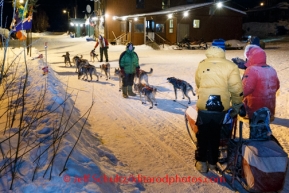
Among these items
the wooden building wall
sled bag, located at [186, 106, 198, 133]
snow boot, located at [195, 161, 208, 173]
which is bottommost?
snow boot, located at [195, 161, 208, 173]

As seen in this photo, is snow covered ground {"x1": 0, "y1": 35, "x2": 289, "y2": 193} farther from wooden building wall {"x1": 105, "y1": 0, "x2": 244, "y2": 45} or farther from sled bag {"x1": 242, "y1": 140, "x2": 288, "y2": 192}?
wooden building wall {"x1": 105, "y1": 0, "x2": 244, "y2": 45}

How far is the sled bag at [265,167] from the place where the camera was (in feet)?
12.4

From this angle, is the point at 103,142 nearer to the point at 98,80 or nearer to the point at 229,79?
the point at 229,79

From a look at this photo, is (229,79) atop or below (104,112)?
atop

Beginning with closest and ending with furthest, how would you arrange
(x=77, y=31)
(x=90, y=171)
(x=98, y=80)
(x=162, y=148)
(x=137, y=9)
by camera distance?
1. (x=90, y=171)
2. (x=162, y=148)
3. (x=98, y=80)
4. (x=137, y=9)
5. (x=77, y=31)

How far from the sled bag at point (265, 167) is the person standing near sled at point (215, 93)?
63 centimetres

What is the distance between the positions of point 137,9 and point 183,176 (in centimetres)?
3589

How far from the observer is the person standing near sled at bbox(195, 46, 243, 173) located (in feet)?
14.3

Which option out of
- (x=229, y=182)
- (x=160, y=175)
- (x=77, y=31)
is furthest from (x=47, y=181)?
(x=77, y=31)

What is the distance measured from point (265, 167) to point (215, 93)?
116 centimetres

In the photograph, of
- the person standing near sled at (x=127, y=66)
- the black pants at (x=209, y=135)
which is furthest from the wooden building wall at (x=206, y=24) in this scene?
the black pants at (x=209, y=135)

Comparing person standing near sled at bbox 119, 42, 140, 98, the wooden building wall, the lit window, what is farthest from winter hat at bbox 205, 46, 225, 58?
the lit window

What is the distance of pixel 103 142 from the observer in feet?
20.4

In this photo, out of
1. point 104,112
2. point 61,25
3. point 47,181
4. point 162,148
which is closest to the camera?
point 47,181
